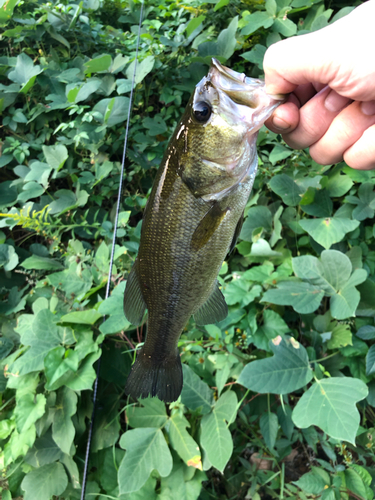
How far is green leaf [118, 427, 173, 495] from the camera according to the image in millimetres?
1263

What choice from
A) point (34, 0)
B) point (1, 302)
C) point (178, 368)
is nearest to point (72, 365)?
point (178, 368)

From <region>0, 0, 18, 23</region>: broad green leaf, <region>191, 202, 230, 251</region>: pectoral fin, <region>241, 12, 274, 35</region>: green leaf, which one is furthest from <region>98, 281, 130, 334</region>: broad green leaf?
<region>0, 0, 18, 23</region>: broad green leaf

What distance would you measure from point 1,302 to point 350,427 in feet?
6.74

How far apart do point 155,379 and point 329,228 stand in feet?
3.59

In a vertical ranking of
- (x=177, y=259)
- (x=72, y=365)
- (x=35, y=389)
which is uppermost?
(x=177, y=259)

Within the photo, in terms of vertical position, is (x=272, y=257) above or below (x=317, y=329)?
above

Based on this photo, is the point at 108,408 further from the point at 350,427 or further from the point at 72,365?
the point at 350,427

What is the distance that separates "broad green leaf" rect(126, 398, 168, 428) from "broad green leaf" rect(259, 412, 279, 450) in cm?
45

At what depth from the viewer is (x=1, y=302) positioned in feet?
6.87

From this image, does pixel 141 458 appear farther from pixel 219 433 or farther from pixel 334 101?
pixel 334 101

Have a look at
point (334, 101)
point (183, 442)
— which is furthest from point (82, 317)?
point (334, 101)

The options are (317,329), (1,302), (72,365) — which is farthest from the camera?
(1,302)

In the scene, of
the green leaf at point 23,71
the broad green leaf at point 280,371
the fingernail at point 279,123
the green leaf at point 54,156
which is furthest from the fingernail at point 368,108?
the green leaf at point 23,71

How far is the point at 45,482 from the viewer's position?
4.79ft
